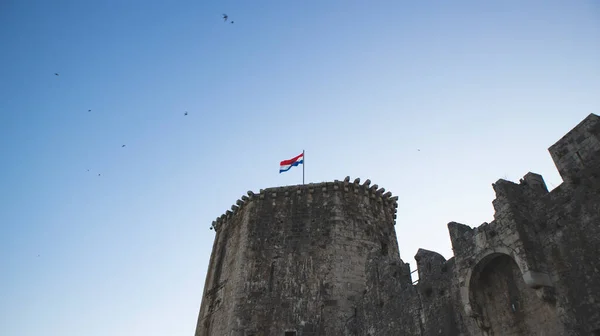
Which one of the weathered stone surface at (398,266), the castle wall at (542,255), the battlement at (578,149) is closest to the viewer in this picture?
the castle wall at (542,255)

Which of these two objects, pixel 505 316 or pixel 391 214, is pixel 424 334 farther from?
pixel 391 214

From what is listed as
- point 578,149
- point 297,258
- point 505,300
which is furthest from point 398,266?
point 578,149

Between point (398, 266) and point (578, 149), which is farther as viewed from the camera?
point (398, 266)

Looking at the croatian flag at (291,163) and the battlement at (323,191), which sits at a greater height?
the croatian flag at (291,163)

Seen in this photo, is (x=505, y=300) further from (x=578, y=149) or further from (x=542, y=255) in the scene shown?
(x=578, y=149)

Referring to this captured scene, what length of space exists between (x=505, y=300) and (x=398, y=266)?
415cm

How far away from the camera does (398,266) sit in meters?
12.3

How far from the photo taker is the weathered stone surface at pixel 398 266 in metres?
7.26

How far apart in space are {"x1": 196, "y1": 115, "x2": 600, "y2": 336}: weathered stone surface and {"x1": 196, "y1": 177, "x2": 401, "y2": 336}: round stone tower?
4 centimetres

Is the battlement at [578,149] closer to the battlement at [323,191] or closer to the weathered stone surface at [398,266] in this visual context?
the weathered stone surface at [398,266]

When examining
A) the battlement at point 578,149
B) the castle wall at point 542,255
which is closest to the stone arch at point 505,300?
the castle wall at point 542,255

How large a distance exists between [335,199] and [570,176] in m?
10.5

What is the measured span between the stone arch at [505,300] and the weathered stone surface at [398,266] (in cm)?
2

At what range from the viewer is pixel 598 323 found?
639 centimetres
